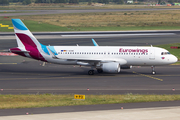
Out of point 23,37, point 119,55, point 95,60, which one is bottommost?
point 95,60

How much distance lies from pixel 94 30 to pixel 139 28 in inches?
673

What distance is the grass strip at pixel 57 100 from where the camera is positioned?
2498 cm

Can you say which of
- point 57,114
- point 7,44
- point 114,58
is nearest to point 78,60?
point 114,58

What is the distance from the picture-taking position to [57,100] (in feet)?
87.9

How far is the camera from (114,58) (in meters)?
41.6

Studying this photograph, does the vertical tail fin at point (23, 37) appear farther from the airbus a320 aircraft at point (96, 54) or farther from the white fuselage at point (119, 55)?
the white fuselage at point (119, 55)

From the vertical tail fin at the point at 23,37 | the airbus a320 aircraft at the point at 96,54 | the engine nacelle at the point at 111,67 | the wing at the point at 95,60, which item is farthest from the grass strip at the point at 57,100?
the vertical tail fin at the point at 23,37

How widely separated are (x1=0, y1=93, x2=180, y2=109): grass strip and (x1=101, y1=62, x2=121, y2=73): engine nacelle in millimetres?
10912

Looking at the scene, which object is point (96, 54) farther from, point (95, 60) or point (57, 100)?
Answer: point (57, 100)

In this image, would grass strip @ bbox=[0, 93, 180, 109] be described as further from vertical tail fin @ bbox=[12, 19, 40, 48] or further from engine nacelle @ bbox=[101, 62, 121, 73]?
vertical tail fin @ bbox=[12, 19, 40, 48]

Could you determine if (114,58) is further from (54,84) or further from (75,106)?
(75,106)

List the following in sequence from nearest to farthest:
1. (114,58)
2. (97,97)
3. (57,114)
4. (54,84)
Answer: (57,114)
(97,97)
(54,84)
(114,58)

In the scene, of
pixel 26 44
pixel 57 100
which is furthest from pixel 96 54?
pixel 57 100

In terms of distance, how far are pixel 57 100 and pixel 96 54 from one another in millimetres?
16348
